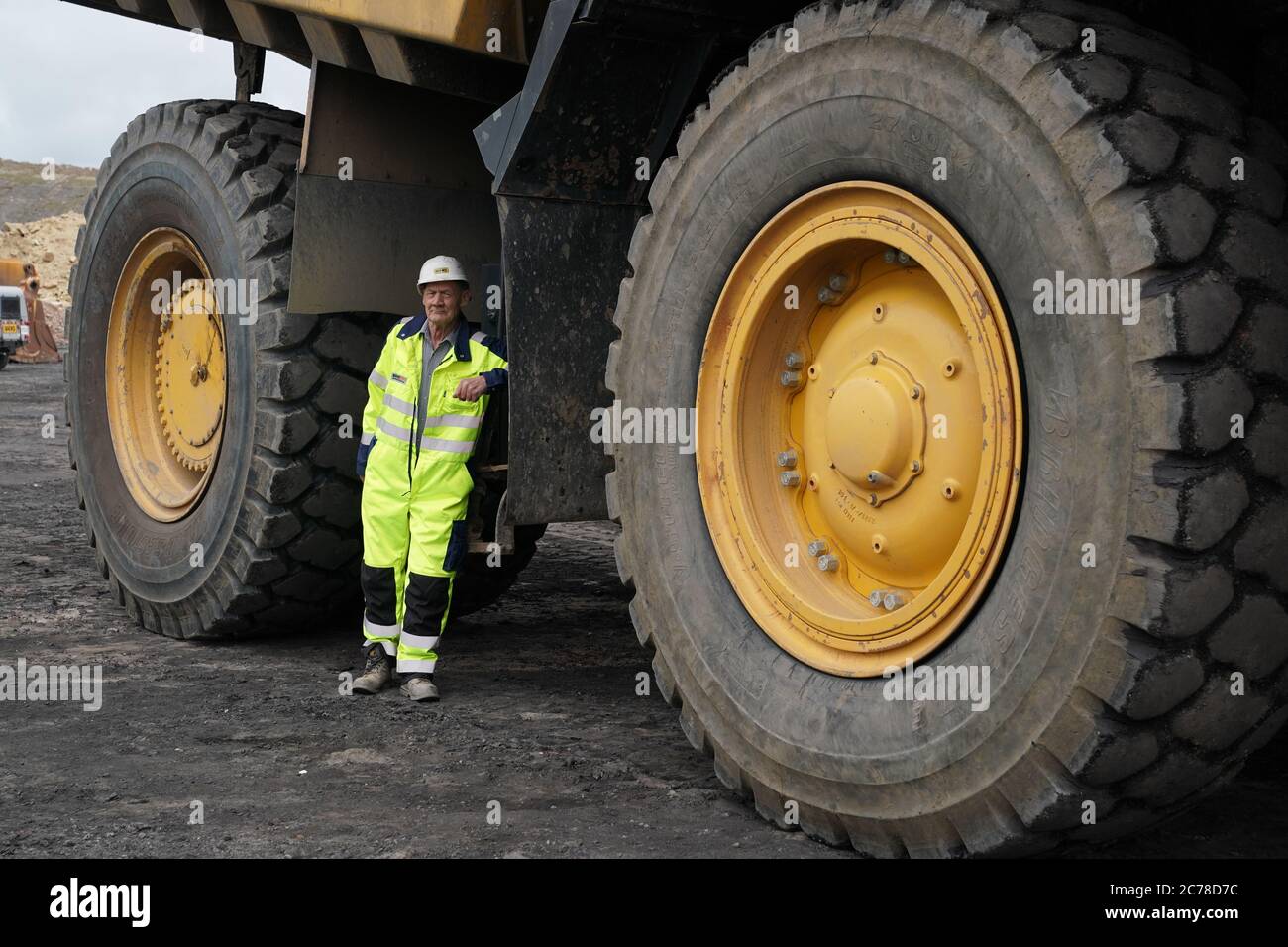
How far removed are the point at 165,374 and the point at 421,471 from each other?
182cm

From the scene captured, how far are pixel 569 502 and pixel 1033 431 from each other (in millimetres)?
1903

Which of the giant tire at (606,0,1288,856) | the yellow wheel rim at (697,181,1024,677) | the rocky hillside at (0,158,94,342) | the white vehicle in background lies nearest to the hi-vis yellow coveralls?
the yellow wheel rim at (697,181,1024,677)

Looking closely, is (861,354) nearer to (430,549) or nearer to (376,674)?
(430,549)

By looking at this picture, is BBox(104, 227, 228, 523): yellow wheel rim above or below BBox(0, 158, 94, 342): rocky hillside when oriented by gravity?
below

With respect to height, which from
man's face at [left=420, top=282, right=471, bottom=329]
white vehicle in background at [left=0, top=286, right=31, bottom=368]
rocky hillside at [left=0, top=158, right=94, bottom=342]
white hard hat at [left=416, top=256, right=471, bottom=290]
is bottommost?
man's face at [left=420, top=282, right=471, bottom=329]

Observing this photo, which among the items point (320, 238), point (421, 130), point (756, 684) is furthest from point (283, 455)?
point (756, 684)

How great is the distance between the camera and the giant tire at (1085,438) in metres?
2.59

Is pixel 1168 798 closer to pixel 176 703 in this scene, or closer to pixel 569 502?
pixel 569 502

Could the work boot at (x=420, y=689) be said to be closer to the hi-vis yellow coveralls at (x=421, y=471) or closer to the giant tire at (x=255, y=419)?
the hi-vis yellow coveralls at (x=421, y=471)

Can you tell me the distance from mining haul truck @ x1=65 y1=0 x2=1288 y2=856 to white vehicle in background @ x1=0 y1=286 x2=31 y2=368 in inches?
823

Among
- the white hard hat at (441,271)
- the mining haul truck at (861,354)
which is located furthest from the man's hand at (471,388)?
the white hard hat at (441,271)

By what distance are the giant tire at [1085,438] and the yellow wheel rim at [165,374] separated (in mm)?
3331

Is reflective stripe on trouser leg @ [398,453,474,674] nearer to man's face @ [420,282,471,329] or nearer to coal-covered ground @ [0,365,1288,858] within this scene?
coal-covered ground @ [0,365,1288,858]

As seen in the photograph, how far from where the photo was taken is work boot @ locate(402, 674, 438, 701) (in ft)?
16.0
